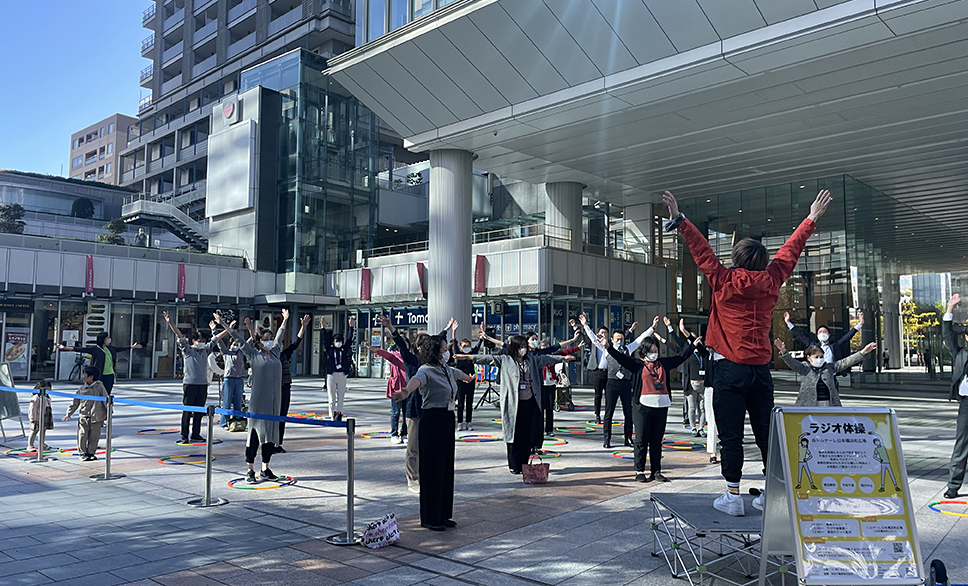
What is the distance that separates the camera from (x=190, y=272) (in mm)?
32188

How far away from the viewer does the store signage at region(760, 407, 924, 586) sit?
3.94m

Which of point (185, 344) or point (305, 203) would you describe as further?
point (305, 203)

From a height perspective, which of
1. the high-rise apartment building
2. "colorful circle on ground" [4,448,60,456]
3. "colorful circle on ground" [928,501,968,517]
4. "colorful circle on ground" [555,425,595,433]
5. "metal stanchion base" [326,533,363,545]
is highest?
the high-rise apartment building

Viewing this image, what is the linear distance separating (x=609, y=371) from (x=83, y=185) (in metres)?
61.2

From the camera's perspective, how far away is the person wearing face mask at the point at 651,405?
28.9ft

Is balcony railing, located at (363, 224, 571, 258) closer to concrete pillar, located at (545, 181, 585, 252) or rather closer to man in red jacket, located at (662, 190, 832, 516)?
concrete pillar, located at (545, 181, 585, 252)

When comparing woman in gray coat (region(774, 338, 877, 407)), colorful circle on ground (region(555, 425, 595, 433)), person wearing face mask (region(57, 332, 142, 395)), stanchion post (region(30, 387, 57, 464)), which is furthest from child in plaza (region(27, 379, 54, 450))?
woman in gray coat (region(774, 338, 877, 407))

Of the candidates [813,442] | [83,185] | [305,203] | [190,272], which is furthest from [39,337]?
[83,185]

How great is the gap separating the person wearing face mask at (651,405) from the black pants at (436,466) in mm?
→ 2881

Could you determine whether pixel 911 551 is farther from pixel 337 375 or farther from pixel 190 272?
pixel 190 272

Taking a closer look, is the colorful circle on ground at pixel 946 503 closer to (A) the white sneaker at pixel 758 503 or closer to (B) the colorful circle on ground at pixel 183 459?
(A) the white sneaker at pixel 758 503

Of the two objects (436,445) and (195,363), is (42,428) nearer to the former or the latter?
(195,363)

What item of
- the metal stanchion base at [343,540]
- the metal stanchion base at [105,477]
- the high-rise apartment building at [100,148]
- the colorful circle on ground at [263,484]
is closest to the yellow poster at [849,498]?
the metal stanchion base at [343,540]

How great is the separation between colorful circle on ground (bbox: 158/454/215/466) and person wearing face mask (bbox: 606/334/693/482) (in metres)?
6.51
